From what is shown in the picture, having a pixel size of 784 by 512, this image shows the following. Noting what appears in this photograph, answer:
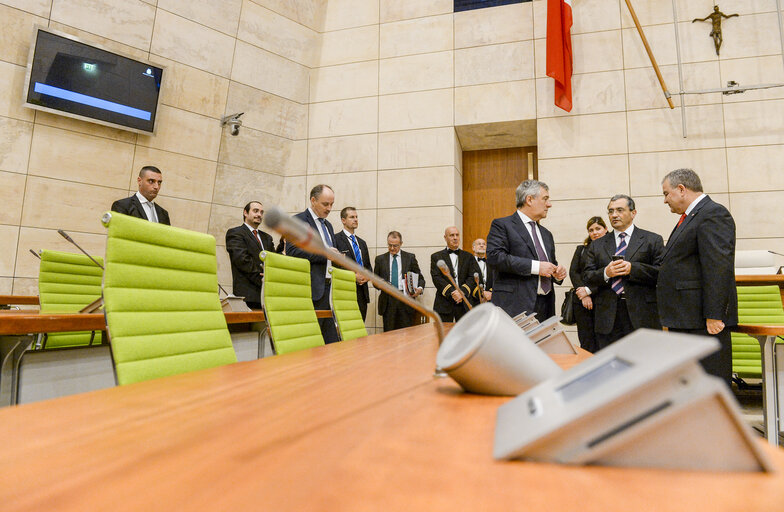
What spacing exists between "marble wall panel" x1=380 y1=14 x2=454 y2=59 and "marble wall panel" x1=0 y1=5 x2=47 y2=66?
3326mm

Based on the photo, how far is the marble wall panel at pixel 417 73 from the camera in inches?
212

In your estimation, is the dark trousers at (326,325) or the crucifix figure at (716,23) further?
the crucifix figure at (716,23)

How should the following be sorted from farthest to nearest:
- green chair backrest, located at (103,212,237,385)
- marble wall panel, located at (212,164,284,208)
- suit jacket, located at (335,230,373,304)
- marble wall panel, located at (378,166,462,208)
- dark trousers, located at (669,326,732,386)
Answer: marble wall panel, located at (378,166,462,208)
marble wall panel, located at (212,164,284,208)
suit jacket, located at (335,230,373,304)
dark trousers, located at (669,326,732,386)
green chair backrest, located at (103,212,237,385)

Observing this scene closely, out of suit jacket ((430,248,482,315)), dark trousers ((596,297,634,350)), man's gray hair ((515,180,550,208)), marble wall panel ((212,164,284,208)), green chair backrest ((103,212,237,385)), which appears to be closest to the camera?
green chair backrest ((103,212,237,385))

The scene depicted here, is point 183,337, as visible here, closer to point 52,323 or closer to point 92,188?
point 52,323

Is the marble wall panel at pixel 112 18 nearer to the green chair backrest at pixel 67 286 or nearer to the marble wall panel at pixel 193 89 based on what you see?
the marble wall panel at pixel 193 89

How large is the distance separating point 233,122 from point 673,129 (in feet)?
14.1

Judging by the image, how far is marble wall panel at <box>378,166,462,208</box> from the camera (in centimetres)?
519

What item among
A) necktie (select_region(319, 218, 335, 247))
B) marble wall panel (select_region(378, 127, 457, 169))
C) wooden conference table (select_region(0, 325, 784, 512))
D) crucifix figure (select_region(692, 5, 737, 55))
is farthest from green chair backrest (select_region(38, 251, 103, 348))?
crucifix figure (select_region(692, 5, 737, 55))

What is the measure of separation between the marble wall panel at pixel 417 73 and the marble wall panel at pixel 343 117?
274mm

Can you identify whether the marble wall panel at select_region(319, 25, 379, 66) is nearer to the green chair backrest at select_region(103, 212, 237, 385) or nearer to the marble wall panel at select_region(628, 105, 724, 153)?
the marble wall panel at select_region(628, 105, 724, 153)

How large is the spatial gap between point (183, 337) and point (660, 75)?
485 centimetres

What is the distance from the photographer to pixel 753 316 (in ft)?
10.3

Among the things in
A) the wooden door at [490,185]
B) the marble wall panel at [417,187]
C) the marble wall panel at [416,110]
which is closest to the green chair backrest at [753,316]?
the wooden door at [490,185]
